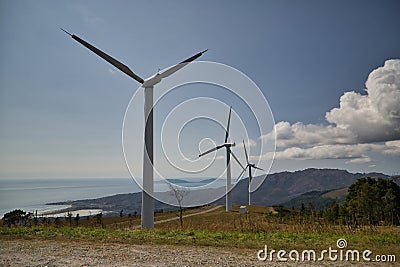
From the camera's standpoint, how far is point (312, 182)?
192875mm

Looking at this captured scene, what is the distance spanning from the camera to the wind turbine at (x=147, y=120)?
19.9m

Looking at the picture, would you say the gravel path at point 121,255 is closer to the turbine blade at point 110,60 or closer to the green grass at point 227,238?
the green grass at point 227,238

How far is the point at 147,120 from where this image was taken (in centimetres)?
2064

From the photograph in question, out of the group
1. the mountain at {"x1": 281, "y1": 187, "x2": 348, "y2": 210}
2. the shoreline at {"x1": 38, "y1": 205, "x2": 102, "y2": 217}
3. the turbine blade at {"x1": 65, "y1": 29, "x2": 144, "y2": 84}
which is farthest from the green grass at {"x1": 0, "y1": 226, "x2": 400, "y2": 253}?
the turbine blade at {"x1": 65, "y1": 29, "x2": 144, "y2": 84}

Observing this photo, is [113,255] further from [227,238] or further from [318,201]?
[318,201]

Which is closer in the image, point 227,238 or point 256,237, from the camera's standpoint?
point 227,238

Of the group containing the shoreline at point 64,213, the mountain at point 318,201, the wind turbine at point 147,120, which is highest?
the wind turbine at point 147,120

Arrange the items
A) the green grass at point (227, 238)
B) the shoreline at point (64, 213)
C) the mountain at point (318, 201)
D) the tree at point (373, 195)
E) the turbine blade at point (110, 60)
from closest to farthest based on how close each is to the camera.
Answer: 1. the green grass at point (227, 238)
2. the turbine blade at point (110, 60)
3. the shoreline at point (64, 213)
4. the mountain at point (318, 201)
5. the tree at point (373, 195)

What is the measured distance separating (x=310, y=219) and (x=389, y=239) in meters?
4.94

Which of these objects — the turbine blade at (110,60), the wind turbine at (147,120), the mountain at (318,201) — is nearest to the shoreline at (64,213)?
the wind turbine at (147,120)

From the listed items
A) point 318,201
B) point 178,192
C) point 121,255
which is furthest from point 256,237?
point 318,201

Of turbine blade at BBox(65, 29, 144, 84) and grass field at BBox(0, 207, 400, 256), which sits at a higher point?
turbine blade at BBox(65, 29, 144, 84)

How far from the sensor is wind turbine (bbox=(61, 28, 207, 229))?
19.9 m

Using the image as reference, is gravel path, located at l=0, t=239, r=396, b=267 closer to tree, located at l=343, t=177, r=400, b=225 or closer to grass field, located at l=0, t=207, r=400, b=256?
grass field, located at l=0, t=207, r=400, b=256
